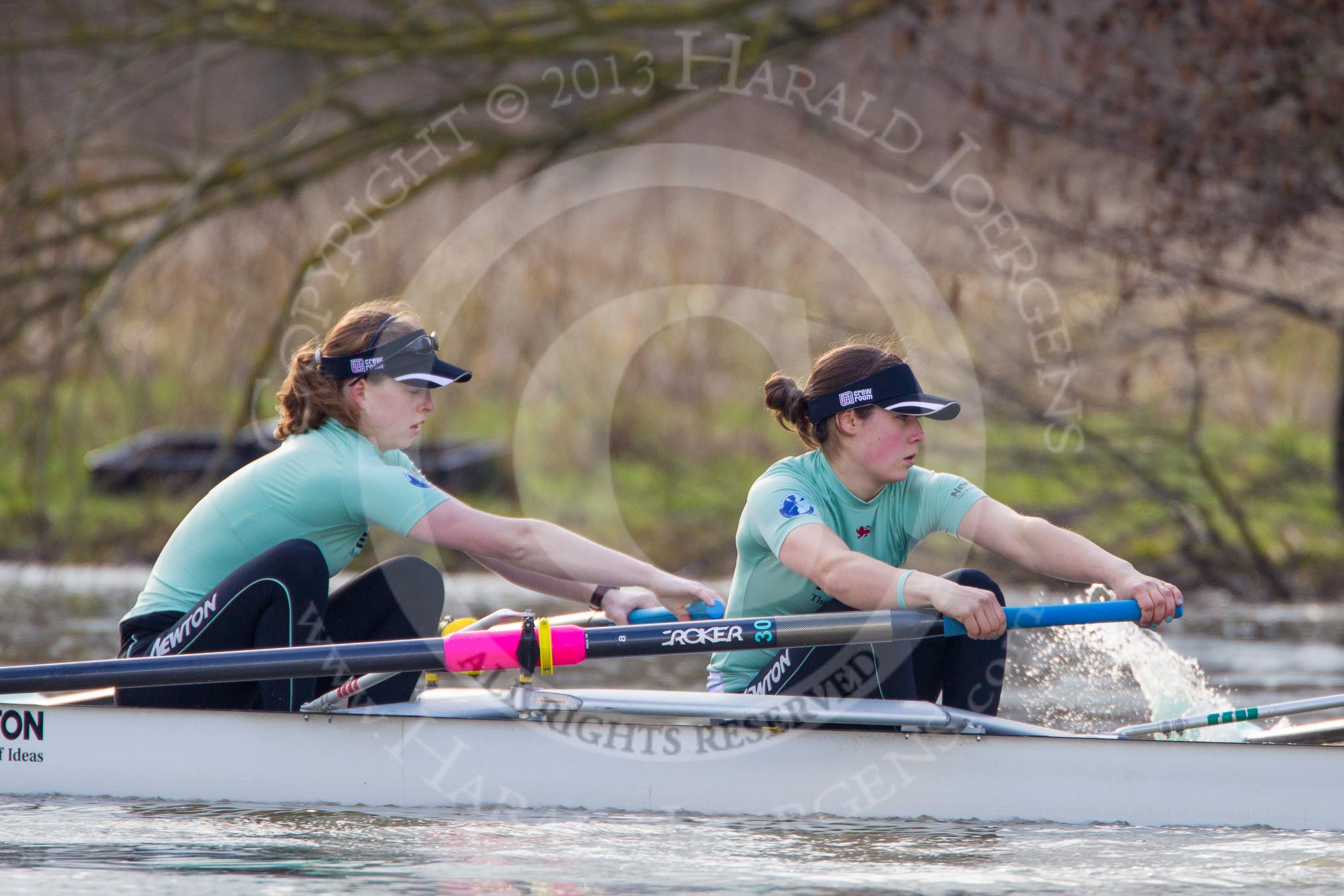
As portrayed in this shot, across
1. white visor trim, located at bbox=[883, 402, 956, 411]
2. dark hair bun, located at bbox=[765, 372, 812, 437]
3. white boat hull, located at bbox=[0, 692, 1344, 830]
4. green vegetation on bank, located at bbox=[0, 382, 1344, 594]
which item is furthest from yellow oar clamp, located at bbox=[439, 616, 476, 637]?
green vegetation on bank, located at bbox=[0, 382, 1344, 594]

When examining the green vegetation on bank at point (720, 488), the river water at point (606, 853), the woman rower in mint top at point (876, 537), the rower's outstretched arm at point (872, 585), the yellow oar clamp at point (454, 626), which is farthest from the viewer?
the green vegetation on bank at point (720, 488)

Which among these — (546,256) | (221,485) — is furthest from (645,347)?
(221,485)

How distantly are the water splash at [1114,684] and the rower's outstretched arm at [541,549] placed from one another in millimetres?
1351

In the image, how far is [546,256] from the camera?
10938 millimetres

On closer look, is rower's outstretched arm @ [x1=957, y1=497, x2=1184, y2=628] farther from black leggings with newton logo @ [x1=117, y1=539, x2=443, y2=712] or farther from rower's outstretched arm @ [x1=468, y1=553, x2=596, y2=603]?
black leggings with newton logo @ [x1=117, y1=539, x2=443, y2=712]

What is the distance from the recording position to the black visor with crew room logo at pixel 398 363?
4.35 meters

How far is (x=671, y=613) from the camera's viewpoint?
178 inches

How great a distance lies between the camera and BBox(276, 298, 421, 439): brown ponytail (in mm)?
4367

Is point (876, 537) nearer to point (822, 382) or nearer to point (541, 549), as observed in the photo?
point (822, 382)

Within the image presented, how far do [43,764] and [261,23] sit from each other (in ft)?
17.4

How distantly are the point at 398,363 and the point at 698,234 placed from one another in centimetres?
746

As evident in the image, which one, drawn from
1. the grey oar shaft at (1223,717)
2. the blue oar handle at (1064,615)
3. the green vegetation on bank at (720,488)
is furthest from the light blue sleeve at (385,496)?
the green vegetation on bank at (720,488)

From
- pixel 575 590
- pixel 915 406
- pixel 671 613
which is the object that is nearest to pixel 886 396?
pixel 915 406

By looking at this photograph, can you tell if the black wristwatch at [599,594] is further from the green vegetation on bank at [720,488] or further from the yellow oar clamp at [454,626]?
the green vegetation on bank at [720,488]
